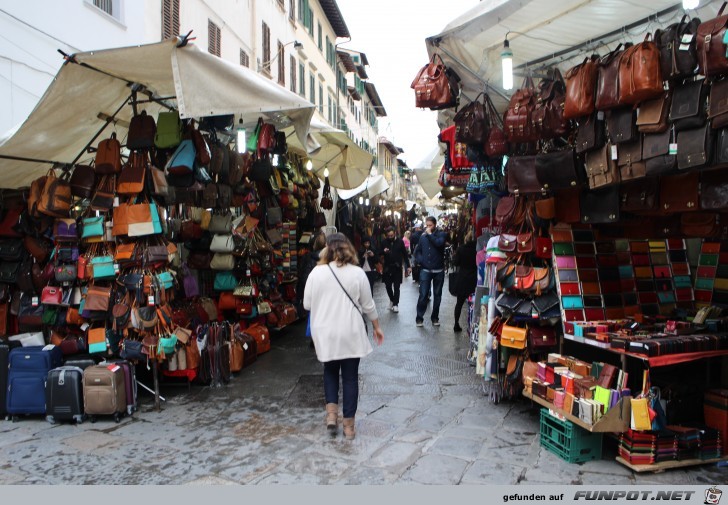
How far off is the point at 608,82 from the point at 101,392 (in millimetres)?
5303

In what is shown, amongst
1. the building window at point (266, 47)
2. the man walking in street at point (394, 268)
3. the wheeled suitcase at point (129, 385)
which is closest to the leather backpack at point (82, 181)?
the wheeled suitcase at point (129, 385)

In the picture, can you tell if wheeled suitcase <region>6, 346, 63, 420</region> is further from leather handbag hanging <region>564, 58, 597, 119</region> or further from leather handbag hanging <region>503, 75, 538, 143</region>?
leather handbag hanging <region>564, 58, 597, 119</region>

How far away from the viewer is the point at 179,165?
610 cm

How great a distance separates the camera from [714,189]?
161 inches

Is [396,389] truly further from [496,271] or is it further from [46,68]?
[46,68]

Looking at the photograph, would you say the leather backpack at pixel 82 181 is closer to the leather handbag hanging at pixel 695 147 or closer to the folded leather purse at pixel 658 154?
the folded leather purse at pixel 658 154

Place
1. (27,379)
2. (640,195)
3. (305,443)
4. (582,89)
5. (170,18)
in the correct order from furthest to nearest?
(170,18), (27,379), (305,443), (640,195), (582,89)

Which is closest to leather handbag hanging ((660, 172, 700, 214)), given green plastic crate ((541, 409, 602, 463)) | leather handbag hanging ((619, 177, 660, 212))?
leather handbag hanging ((619, 177, 660, 212))

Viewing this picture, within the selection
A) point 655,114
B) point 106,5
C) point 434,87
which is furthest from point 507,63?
point 106,5

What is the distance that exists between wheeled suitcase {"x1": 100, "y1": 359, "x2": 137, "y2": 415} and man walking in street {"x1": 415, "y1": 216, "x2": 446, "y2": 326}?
5.90 m

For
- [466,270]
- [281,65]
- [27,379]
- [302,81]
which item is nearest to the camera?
[27,379]

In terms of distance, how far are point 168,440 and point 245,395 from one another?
1450 mm

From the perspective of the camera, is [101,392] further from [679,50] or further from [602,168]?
[679,50]

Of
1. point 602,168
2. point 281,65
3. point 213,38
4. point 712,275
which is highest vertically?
point 281,65
